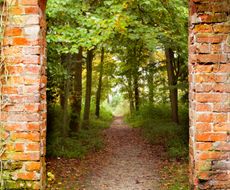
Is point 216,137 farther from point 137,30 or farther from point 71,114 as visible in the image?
point 71,114

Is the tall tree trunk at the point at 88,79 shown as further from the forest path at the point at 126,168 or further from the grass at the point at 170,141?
the grass at the point at 170,141

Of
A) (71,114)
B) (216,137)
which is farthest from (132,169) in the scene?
(216,137)

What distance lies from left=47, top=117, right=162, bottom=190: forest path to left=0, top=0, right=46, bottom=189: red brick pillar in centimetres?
255

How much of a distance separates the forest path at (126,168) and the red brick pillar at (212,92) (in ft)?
11.3

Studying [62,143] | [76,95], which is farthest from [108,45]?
[62,143]

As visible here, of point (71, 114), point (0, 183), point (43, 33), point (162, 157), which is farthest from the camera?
point (71, 114)

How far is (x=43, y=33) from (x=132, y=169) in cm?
539

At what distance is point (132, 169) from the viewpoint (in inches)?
339

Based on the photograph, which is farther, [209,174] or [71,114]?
[71,114]

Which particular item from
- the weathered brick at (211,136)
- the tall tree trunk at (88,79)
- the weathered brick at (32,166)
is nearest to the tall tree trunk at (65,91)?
the tall tree trunk at (88,79)

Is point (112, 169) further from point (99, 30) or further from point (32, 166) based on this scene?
point (32, 166)

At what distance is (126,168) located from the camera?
28.6 feet

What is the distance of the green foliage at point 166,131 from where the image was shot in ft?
33.3

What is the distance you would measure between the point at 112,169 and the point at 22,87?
538 cm
